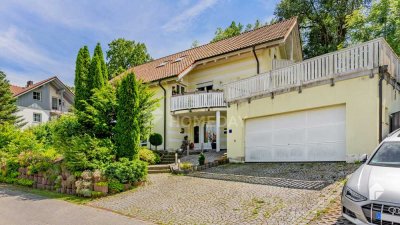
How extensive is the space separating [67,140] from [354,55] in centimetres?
1202

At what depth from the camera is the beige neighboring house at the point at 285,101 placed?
36.5 feet

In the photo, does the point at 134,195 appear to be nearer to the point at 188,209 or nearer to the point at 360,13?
the point at 188,209

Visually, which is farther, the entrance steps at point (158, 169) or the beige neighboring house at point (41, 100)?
the beige neighboring house at point (41, 100)

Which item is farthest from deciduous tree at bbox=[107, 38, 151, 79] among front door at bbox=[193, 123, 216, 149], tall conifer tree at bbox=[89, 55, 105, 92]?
tall conifer tree at bbox=[89, 55, 105, 92]

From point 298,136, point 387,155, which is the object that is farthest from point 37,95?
point 387,155

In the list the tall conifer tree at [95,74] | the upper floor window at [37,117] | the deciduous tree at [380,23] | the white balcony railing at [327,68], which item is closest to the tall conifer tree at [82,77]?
the tall conifer tree at [95,74]

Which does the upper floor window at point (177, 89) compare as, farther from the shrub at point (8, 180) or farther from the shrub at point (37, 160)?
the shrub at point (8, 180)

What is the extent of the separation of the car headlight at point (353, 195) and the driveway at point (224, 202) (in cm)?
133

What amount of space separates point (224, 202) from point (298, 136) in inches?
253

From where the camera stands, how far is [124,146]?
484 inches

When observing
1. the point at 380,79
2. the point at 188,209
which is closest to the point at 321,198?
the point at 188,209

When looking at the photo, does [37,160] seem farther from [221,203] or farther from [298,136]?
[298,136]

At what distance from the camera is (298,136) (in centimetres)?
1330

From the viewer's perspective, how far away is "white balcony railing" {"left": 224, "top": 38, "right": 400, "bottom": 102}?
1102 cm
